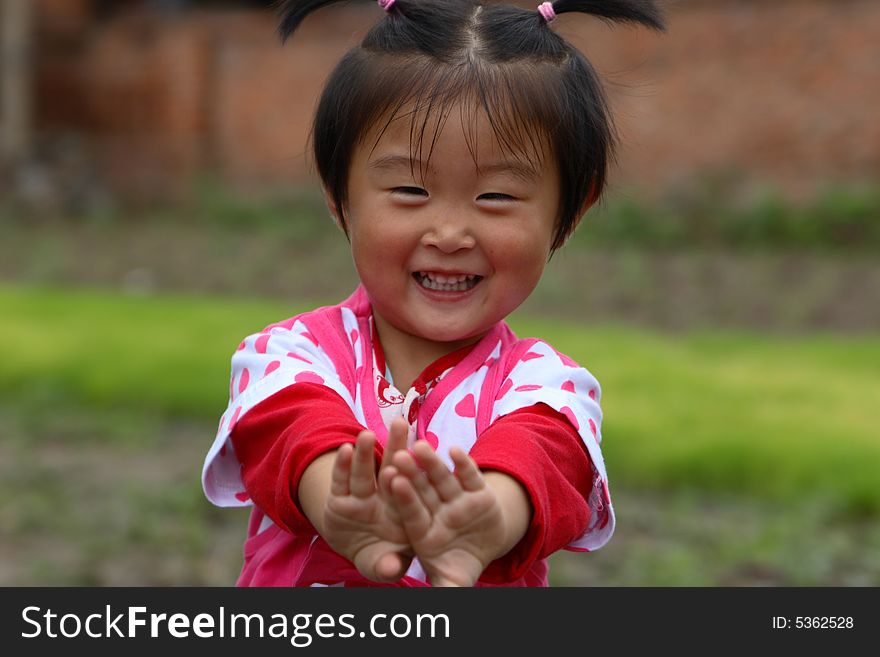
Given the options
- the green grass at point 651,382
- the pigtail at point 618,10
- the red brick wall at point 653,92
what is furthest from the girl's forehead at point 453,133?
the red brick wall at point 653,92

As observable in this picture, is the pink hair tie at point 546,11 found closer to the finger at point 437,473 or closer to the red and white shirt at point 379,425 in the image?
the red and white shirt at point 379,425

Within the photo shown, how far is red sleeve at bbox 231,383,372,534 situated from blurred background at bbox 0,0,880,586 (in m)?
0.64

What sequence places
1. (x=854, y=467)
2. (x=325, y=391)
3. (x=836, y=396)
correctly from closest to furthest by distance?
1. (x=325, y=391)
2. (x=854, y=467)
3. (x=836, y=396)

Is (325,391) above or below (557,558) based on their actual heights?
below

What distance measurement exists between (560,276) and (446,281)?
622 centimetres

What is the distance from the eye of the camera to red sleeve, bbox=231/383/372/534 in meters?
1.40

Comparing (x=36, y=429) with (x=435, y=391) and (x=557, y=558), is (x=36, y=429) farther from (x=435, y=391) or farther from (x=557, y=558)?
(x=435, y=391)

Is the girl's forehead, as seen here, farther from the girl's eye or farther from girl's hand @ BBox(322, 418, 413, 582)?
girl's hand @ BBox(322, 418, 413, 582)

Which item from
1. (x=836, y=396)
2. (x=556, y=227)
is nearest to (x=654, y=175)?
(x=836, y=396)

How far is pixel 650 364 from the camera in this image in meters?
4.99

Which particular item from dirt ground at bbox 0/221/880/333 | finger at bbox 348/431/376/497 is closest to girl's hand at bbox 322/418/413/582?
finger at bbox 348/431/376/497

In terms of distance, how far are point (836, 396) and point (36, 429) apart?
10.0 ft

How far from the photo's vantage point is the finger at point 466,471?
1.26 m
